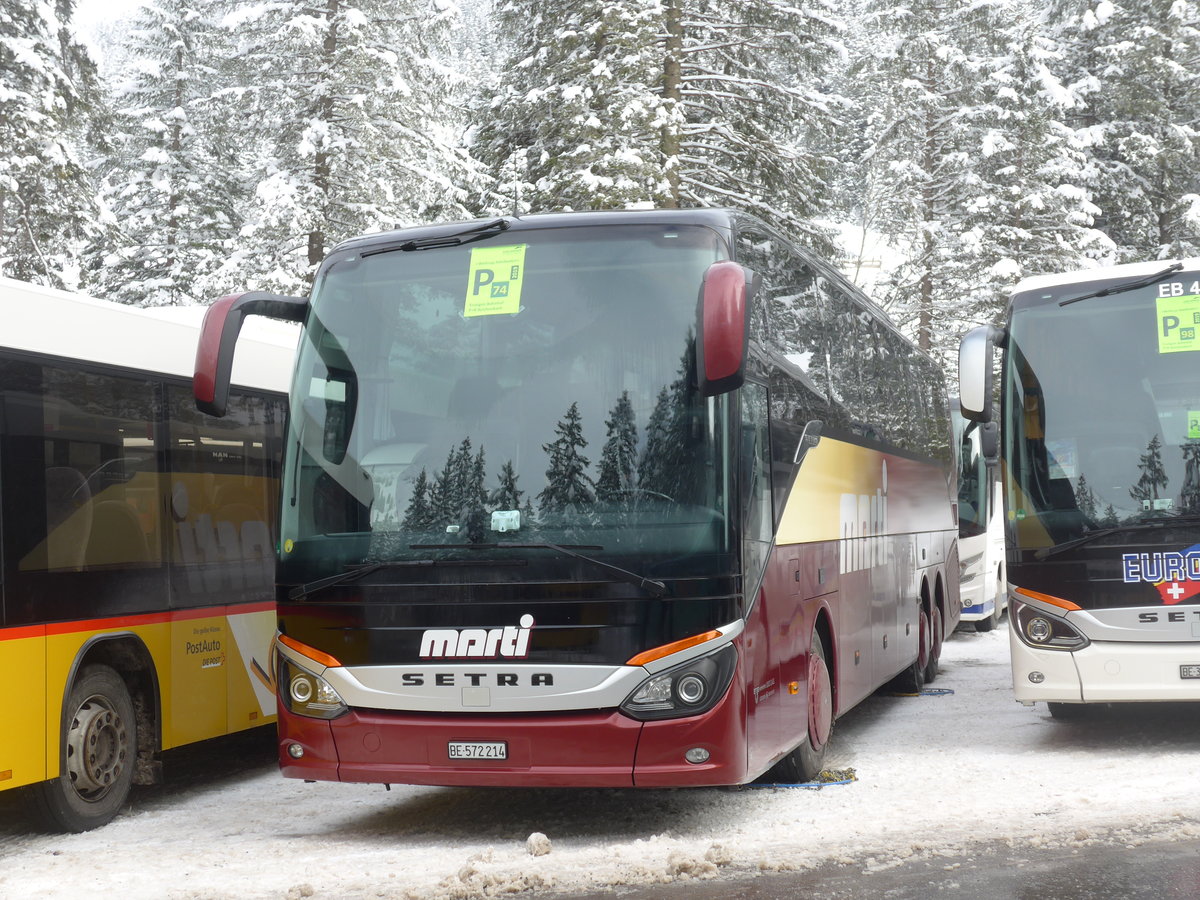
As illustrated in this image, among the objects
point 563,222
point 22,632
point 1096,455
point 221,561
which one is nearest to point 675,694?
point 563,222

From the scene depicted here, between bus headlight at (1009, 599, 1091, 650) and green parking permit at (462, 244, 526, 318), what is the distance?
4.59 m

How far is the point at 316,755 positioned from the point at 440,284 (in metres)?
2.56

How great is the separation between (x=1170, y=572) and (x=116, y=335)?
688cm

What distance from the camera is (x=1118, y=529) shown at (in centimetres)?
985

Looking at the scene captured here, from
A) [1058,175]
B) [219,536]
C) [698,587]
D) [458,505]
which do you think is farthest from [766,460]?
[1058,175]

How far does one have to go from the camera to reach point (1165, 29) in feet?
104

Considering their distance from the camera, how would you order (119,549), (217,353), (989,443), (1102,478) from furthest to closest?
(989,443), (1102,478), (119,549), (217,353)

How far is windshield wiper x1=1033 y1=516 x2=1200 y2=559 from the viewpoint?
9.77m

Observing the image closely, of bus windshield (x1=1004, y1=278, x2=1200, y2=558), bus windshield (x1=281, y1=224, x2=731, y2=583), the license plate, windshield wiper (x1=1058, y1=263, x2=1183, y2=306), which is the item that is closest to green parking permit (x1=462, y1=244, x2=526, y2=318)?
bus windshield (x1=281, y1=224, x2=731, y2=583)

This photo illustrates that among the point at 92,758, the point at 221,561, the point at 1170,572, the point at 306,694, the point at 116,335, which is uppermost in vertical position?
the point at 116,335

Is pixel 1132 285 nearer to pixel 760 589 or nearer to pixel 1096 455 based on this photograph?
pixel 1096 455

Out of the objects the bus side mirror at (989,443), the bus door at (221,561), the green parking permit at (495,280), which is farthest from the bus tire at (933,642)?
the green parking permit at (495,280)

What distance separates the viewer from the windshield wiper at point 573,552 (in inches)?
283

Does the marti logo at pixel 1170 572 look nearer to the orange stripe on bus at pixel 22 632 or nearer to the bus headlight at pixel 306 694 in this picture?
the bus headlight at pixel 306 694
